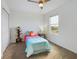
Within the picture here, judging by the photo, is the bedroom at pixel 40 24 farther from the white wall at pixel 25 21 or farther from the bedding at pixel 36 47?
the bedding at pixel 36 47

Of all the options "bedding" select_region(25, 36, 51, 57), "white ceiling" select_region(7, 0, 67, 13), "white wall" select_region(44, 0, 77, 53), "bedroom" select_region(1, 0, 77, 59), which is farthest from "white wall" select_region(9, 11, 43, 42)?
"bedding" select_region(25, 36, 51, 57)

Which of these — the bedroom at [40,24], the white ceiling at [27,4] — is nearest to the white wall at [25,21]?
the bedroom at [40,24]

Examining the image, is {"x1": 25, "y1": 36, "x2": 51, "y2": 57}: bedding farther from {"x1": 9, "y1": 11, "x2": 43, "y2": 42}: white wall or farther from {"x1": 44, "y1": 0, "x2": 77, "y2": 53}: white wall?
{"x1": 9, "y1": 11, "x2": 43, "y2": 42}: white wall

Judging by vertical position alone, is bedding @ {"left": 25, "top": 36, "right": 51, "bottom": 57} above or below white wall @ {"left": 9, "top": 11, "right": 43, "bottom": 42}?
below

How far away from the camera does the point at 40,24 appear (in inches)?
275

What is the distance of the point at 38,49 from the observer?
3584 mm

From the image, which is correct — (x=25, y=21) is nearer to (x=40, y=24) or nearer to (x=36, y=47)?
(x=40, y=24)

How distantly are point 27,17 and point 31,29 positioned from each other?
3.62 ft

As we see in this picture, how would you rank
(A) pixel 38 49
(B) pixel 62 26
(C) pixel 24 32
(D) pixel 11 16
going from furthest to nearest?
(C) pixel 24 32 < (D) pixel 11 16 < (B) pixel 62 26 < (A) pixel 38 49

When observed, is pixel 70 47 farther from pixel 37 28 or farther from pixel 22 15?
pixel 22 15

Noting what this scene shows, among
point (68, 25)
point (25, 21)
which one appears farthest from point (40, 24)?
point (68, 25)

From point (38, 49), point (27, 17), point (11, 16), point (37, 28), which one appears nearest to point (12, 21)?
point (11, 16)

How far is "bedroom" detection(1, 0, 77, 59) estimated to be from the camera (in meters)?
3.63

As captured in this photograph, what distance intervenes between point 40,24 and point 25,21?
142 centimetres
